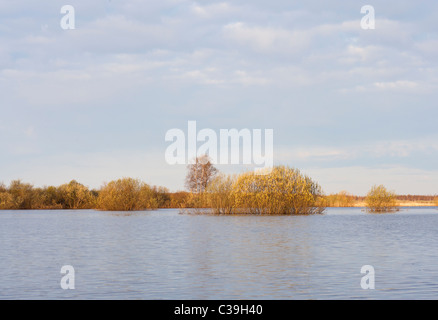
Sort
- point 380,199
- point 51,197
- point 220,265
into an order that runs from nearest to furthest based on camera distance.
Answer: point 220,265, point 380,199, point 51,197

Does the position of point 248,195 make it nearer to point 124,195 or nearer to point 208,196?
point 208,196

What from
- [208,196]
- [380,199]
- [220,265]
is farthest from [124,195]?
[220,265]

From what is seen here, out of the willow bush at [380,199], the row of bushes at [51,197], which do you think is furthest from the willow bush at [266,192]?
the row of bushes at [51,197]

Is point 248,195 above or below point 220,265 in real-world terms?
above

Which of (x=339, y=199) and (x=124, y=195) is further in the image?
(x=339, y=199)

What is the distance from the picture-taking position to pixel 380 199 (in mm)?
60250

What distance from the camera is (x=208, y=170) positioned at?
290 ft

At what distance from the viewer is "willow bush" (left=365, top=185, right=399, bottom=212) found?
58719mm

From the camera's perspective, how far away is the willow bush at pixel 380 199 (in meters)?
58.7

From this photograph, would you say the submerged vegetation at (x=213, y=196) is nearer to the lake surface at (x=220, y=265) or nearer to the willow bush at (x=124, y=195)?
the willow bush at (x=124, y=195)

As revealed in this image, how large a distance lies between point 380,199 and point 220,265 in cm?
4631

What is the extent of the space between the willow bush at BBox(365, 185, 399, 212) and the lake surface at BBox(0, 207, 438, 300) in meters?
29.6

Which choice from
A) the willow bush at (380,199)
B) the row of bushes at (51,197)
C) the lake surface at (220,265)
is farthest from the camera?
the row of bushes at (51,197)

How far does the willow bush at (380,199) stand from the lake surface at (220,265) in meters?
29.6
